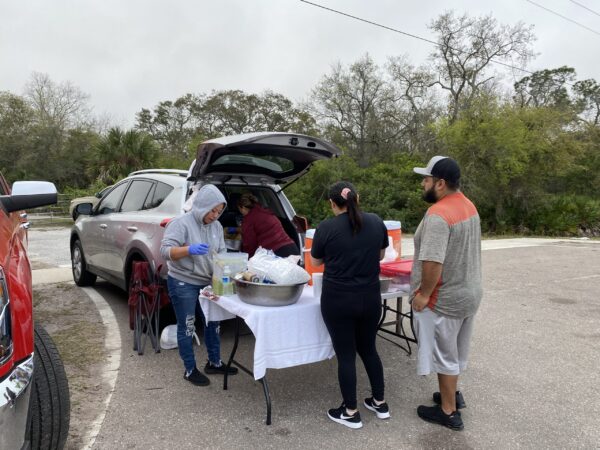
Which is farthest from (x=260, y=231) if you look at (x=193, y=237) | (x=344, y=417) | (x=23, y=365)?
(x=23, y=365)

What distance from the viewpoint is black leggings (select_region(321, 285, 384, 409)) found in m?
3.02

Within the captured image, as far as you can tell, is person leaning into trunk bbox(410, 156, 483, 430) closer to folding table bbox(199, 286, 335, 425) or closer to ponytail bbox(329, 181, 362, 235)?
ponytail bbox(329, 181, 362, 235)

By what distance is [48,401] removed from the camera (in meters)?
2.29

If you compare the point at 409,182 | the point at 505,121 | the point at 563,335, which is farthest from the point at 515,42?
the point at 563,335

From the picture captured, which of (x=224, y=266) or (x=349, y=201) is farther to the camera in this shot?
(x=224, y=266)

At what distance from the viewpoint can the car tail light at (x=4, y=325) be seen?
1.77m

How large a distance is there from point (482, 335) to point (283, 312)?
306 cm

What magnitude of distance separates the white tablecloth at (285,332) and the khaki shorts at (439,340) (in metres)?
0.65

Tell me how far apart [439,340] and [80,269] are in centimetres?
562

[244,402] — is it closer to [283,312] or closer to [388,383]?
[283,312]

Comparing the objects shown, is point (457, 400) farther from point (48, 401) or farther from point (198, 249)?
point (48, 401)

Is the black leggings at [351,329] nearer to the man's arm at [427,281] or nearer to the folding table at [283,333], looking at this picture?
the folding table at [283,333]

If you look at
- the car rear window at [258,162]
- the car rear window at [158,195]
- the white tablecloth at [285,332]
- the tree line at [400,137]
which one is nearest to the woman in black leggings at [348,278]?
the white tablecloth at [285,332]

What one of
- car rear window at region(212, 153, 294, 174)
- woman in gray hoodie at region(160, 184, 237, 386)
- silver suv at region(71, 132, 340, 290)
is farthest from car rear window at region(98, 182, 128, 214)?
woman in gray hoodie at region(160, 184, 237, 386)
